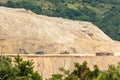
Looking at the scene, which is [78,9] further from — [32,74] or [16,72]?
[16,72]

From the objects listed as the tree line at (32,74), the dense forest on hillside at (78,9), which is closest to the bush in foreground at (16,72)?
the tree line at (32,74)

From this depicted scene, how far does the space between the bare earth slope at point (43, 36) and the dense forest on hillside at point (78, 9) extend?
4879 centimetres

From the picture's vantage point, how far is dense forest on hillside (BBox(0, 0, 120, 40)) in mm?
152125

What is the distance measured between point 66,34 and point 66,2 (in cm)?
7031

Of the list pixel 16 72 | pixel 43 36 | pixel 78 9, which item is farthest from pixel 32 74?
pixel 78 9

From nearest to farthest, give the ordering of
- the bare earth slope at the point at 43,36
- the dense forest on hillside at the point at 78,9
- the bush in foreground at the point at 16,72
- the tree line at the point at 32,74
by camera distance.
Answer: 1. the bush in foreground at the point at 16,72
2. the tree line at the point at 32,74
3. the bare earth slope at the point at 43,36
4. the dense forest on hillside at the point at 78,9

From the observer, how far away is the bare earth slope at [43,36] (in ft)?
278

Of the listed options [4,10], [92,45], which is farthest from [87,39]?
[4,10]

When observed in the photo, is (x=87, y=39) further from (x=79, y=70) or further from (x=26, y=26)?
(x=79, y=70)

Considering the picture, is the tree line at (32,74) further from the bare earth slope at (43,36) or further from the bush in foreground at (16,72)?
the bare earth slope at (43,36)

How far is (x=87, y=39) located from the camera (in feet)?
316

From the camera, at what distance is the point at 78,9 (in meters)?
161

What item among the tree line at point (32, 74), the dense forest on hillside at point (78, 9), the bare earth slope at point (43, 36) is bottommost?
the dense forest on hillside at point (78, 9)

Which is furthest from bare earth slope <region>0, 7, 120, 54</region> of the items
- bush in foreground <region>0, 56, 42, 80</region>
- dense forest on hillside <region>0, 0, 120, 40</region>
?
dense forest on hillside <region>0, 0, 120, 40</region>
